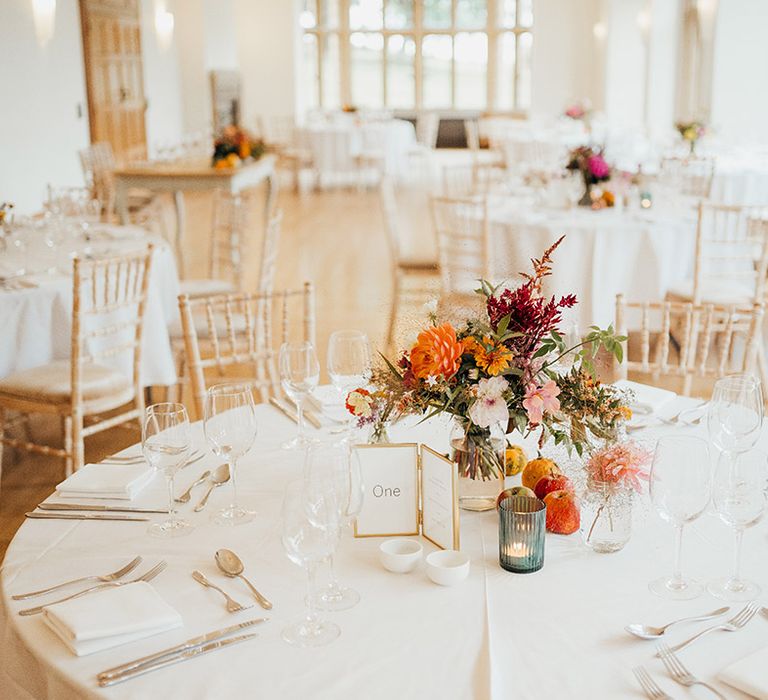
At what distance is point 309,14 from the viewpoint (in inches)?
694

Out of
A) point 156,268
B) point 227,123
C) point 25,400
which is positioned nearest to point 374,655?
point 25,400

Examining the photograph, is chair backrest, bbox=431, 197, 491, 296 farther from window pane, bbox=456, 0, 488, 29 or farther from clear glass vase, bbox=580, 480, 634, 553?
window pane, bbox=456, 0, 488, 29

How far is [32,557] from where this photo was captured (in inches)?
66.3

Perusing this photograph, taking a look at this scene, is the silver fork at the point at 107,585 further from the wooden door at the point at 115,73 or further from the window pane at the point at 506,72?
the window pane at the point at 506,72

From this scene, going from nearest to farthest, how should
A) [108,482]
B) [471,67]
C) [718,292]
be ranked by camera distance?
[108,482] → [718,292] → [471,67]

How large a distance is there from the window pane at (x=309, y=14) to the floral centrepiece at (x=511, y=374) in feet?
54.8

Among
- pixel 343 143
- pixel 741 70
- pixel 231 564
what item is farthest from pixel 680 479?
pixel 343 143

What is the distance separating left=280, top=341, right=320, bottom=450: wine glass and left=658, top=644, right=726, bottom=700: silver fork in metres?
1.01

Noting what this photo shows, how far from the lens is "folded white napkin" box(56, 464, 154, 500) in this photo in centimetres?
191

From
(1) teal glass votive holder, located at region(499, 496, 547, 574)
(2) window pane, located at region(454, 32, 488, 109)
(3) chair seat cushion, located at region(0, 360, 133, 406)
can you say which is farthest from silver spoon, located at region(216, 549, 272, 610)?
(2) window pane, located at region(454, 32, 488, 109)

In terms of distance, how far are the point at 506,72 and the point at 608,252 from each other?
1352 centimetres

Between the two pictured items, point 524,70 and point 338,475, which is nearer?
point 338,475

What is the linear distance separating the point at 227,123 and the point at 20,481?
37.4 feet

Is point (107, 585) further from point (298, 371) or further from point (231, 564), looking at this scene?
point (298, 371)
